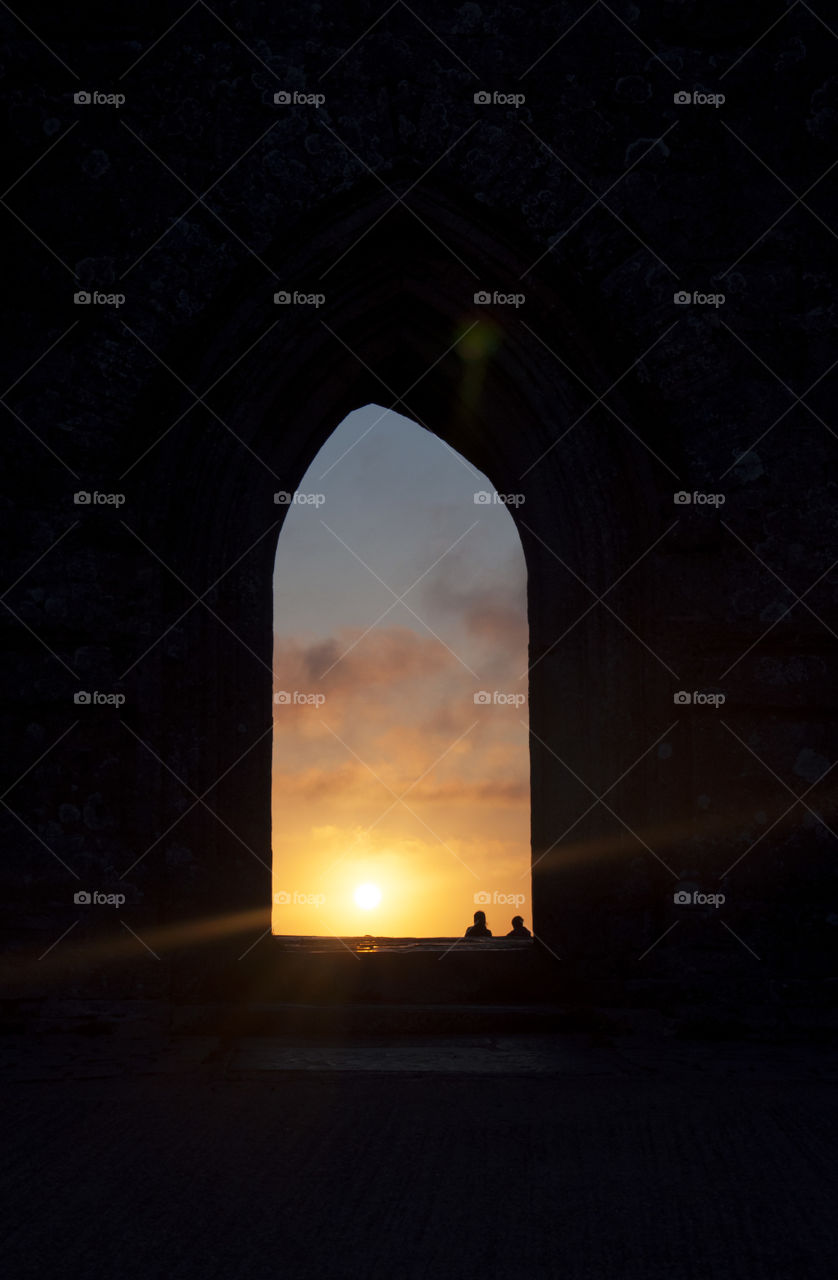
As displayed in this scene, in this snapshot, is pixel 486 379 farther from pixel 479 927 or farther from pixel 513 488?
pixel 479 927

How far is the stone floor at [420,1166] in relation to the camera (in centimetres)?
234

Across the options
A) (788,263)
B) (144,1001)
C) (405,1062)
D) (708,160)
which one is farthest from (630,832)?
(708,160)

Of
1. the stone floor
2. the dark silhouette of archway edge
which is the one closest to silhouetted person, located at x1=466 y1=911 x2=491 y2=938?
the dark silhouette of archway edge

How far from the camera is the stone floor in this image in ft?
7.68

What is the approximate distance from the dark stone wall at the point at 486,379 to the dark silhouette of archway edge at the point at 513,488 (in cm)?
1

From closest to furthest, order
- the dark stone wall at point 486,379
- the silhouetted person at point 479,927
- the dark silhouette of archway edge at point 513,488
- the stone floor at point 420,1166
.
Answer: the stone floor at point 420,1166 → the dark stone wall at point 486,379 → the dark silhouette of archway edge at point 513,488 → the silhouetted person at point 479,927

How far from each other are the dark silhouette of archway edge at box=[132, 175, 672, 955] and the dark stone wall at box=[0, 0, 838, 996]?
1 cm

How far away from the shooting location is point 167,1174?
2771mm

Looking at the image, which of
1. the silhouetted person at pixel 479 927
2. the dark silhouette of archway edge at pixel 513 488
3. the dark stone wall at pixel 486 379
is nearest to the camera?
the dark stone wall at pixel 486 379

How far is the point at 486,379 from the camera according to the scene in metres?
5.57

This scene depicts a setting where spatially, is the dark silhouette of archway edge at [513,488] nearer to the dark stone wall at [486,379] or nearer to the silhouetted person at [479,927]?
the dark stone wall at [486,379]

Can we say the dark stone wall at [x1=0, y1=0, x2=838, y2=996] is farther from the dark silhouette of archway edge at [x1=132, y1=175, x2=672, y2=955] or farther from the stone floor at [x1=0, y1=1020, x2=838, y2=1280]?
the stone floor at [x1=0, y1=1020, x2=838, y2=1280]

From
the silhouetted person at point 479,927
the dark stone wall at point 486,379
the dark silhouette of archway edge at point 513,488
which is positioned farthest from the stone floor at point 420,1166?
the silhouetted person at point 479,927

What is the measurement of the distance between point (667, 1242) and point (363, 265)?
3.96 meters
